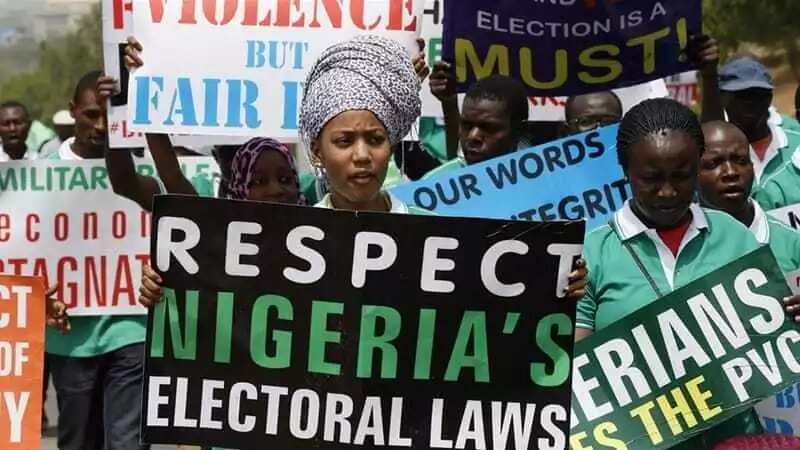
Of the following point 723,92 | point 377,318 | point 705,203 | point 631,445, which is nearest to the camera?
point 377,318

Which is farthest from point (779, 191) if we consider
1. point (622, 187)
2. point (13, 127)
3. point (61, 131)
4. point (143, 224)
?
point (61, 131)

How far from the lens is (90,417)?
25.4ft

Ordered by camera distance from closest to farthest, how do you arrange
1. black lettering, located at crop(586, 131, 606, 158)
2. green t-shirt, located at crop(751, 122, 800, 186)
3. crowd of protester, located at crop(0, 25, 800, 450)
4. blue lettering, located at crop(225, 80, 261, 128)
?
crowd of protester, located at crop(0, 25, 800, 450), blue lettering, located at crop(225, 80, 261, 128), black lettering, located at crop(586, 131, 606, 158), green t-shirt, located at crop(751, 122, 800, 186)

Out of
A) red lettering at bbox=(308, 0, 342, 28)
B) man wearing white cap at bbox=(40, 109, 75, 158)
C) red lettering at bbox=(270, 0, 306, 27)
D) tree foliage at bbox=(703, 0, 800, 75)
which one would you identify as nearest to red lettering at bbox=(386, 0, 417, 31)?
red lettering at bbox=(308, 0, 342, 28)

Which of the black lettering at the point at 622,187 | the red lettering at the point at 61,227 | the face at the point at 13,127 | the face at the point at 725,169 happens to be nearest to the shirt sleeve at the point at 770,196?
the black lettering at the point at 622,187

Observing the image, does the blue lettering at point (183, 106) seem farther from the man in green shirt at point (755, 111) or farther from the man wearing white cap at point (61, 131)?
the man wearing white cap at point (61, 131)

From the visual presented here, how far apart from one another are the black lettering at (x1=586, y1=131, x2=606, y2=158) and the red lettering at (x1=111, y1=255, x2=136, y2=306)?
2055mm

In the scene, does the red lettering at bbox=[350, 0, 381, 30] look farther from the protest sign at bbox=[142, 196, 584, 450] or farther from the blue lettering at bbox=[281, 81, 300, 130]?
the protest sign at bbox=[142, 196, 584, 450]

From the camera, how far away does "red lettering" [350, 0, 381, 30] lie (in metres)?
6.92

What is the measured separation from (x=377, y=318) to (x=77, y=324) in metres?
3.71

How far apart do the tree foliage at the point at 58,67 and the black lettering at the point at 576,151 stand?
36.3 m

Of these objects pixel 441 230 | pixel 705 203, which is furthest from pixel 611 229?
pixel 705 203

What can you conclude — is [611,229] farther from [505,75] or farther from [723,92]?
[723,92]

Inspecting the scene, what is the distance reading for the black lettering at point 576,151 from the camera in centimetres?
720
